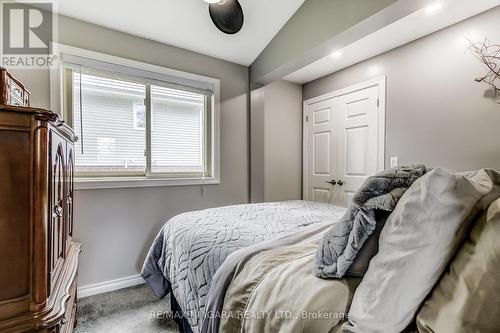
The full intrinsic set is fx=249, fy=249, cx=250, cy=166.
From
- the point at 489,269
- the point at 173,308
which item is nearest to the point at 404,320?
the point at 489,269

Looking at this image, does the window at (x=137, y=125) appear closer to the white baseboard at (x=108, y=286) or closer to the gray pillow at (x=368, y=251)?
the white baseboard at (x=108, y=286)

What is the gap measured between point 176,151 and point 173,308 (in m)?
1.54

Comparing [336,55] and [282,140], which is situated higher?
[336,55]

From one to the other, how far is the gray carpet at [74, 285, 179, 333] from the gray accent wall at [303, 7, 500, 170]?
276 cm

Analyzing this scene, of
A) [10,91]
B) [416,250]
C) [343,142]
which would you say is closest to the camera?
[416,250]

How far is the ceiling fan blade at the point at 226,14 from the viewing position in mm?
1892

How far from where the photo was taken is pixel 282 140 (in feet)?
12.2

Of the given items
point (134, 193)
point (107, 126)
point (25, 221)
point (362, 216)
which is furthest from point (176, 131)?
point (362, 216)

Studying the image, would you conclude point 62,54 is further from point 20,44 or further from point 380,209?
point 380,209

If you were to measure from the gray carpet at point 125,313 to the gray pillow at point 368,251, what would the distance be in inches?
60.2

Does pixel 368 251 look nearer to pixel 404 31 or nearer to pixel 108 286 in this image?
pixel 108 286

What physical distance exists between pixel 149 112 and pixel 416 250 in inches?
101

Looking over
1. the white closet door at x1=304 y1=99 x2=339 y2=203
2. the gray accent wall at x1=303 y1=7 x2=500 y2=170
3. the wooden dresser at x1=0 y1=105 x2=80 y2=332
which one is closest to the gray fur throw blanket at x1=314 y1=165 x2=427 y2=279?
the wooden dresser at x1=0 y1=105 x2=80 y2=332

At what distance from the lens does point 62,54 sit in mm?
2158
